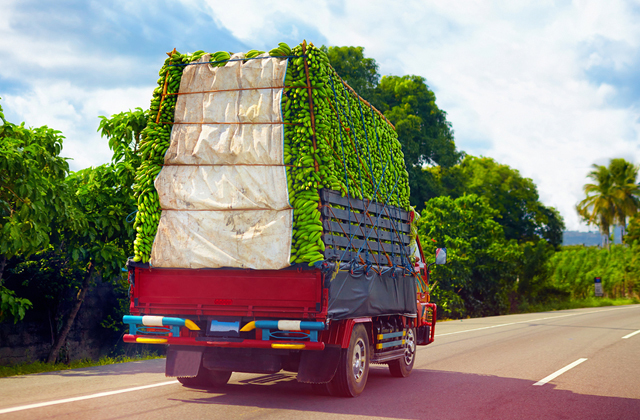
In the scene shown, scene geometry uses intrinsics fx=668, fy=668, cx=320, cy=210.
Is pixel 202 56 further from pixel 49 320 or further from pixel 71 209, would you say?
pixel 49 320

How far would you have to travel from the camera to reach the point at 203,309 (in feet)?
25.3

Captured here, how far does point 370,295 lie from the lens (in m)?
8.57

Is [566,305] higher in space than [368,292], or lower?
higher

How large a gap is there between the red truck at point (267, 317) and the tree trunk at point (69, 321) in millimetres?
4616

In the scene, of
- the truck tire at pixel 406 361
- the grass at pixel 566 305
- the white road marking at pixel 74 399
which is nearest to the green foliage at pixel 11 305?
the white road marking at pixel 74 399

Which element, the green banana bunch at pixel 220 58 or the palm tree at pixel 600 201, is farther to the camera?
the palm tree at pixel 600 201

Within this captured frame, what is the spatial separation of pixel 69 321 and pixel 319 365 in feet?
21.0

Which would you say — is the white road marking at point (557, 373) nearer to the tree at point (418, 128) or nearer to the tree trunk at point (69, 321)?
the tree trunk at point (69, 321)

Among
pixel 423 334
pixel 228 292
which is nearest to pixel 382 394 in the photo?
pixel 228 292

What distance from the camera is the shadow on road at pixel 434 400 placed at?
734cm

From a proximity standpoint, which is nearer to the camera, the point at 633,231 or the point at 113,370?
the point at 113,370

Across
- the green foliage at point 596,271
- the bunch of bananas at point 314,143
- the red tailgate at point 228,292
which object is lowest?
the red tailgate at point 228,292

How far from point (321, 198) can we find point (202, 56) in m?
2.46

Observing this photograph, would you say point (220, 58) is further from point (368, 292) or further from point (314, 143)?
point (368, 292)
